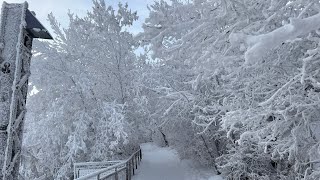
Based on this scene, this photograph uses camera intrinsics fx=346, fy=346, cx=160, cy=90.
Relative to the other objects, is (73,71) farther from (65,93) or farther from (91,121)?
(91,121)

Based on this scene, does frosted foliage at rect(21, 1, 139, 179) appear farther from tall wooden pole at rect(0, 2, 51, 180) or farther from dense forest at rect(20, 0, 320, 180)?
tall wooden pole at rect(0, 2, 51, 180)

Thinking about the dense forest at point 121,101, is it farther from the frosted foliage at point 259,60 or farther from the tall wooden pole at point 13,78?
the tall wooden pole at point 13,78

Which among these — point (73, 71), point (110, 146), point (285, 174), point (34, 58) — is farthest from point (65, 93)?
point (285, 174)

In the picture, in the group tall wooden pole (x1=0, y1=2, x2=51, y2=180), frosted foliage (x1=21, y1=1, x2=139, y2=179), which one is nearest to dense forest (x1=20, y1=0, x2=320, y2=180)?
frosted foliage (x1=21, y1=1, x2=139, y2=179)

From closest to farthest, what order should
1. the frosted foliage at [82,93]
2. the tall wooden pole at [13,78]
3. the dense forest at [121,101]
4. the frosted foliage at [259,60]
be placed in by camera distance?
the tall wooden pole at [13,78] < the frosted foliage at [259,60] < the dense forest at [121,101] < the frosted foliage at [82,93]

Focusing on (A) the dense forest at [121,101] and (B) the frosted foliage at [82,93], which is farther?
(B) the frosted foliage at [82,93]

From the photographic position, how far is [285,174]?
1252 centimetres

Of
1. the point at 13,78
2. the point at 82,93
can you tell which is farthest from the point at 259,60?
the point at 82,93

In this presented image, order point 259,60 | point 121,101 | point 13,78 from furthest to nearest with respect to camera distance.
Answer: point 121,101 → point 259,60 → point 13,78

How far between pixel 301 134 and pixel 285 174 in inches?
227

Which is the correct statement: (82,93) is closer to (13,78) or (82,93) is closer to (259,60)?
(259,60)

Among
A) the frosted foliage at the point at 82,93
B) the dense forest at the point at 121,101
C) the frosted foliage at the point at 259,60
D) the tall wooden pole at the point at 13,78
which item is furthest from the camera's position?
the frosted foliage at the point at 82,93

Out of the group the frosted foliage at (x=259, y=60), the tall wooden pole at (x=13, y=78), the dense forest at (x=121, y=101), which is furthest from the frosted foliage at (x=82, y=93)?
the tall wooden pole at (x=13, y=78)

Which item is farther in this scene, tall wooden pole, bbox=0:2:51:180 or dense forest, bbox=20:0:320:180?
dense forest, bbox=20:0:320:180
